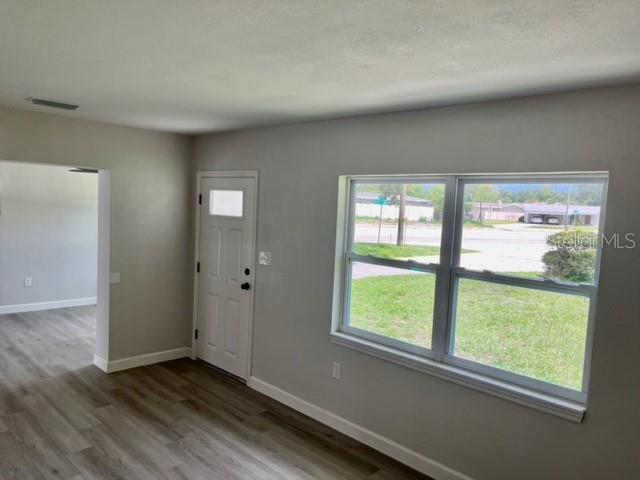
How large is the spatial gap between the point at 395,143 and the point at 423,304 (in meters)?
1.15

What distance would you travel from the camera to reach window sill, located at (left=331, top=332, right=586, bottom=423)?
2461mm

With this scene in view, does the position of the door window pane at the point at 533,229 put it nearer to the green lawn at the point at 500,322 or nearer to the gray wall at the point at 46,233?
the green lawn at the point at 500,322

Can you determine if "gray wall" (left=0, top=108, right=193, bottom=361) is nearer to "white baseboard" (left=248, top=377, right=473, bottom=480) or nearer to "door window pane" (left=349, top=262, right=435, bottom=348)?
"white baseboard" (left=248, top=377, right=473, bottom=480)

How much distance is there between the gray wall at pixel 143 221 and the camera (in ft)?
13.6

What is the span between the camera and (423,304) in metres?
3.18

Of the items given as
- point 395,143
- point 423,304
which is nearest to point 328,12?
point 395,143

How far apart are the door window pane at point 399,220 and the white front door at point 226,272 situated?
1195mm

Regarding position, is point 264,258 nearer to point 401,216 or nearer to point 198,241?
point 198,241

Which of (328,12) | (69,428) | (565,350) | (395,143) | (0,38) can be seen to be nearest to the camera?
(328,12)

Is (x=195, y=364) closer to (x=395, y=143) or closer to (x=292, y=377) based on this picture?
(x=292, y=377)

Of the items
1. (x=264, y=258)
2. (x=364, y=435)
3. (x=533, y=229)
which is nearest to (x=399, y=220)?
(x=533, y=229)

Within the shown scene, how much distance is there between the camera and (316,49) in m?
1.94

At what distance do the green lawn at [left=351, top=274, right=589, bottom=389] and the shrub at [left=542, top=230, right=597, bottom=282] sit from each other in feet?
→ 0.41

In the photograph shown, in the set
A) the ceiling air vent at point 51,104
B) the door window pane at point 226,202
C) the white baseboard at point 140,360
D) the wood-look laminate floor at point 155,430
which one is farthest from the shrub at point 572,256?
the white baseboard at point 140,360
